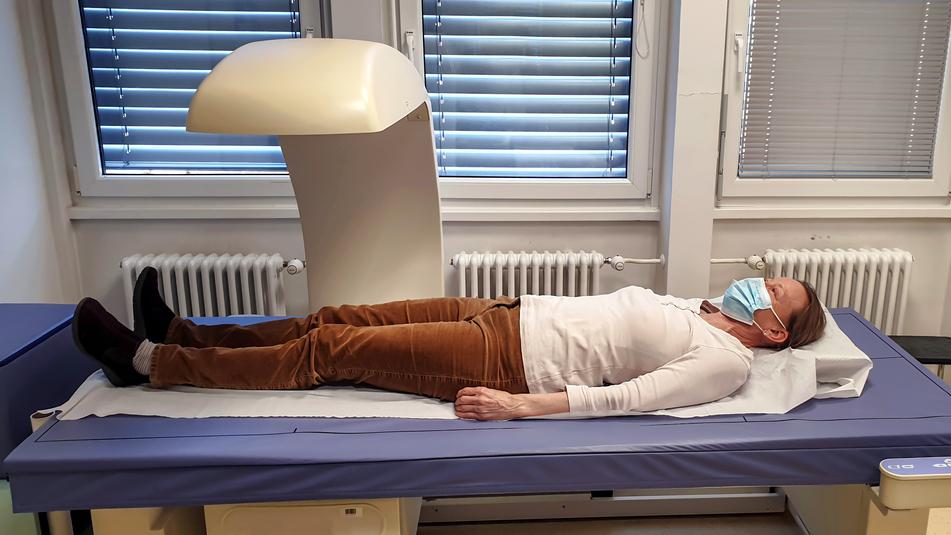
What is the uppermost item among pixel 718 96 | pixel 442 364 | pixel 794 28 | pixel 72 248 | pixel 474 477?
pixel 794 28

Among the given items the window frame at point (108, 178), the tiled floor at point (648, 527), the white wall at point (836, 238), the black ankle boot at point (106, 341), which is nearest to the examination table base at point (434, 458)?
the black ankle boot at point (106, 341)

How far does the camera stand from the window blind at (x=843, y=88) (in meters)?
2.48

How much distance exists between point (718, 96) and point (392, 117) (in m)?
1.45

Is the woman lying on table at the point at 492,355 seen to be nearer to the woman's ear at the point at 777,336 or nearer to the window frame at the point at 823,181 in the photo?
the woman's ear at the point at 777,336

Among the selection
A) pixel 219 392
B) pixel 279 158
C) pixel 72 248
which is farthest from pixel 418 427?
pixel 72 248

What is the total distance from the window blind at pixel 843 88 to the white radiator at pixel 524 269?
72 cm

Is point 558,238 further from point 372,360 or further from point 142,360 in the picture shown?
point 142,360

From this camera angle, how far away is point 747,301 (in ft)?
6.19

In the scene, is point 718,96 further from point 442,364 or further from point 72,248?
point 72,248

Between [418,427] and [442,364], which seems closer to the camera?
[418,427]

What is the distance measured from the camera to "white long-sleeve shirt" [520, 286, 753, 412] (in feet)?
5.47

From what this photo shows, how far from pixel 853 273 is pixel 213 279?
2428 mm

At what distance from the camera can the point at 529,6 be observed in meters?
2.51

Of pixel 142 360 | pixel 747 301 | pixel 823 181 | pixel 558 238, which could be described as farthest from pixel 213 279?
pixel 823 181
